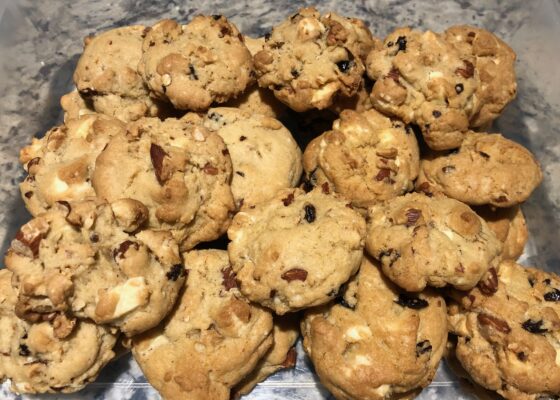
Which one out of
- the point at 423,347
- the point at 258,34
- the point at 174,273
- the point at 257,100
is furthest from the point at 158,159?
the point at 258,34

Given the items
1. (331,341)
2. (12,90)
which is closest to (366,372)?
(331,341)

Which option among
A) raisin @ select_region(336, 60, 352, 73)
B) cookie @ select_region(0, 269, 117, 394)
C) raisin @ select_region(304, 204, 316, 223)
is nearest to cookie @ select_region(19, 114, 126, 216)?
cookie @ select_region(0, 269, 117, 394)

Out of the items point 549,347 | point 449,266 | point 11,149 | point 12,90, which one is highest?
point 12,90

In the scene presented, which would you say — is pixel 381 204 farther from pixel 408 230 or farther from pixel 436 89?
pixel 436 89

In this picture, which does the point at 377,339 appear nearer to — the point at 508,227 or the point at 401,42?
the point at 508,227

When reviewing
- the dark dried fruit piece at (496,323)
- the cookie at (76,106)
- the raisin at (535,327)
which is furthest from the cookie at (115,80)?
the raisin at (535,327)

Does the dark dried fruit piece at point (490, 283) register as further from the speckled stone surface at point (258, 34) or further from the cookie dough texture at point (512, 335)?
the speckled stone surface at point (258, 34)

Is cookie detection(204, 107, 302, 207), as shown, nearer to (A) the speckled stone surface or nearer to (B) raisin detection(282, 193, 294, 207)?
(B) raisin detection(282, 193, 294, 207)
